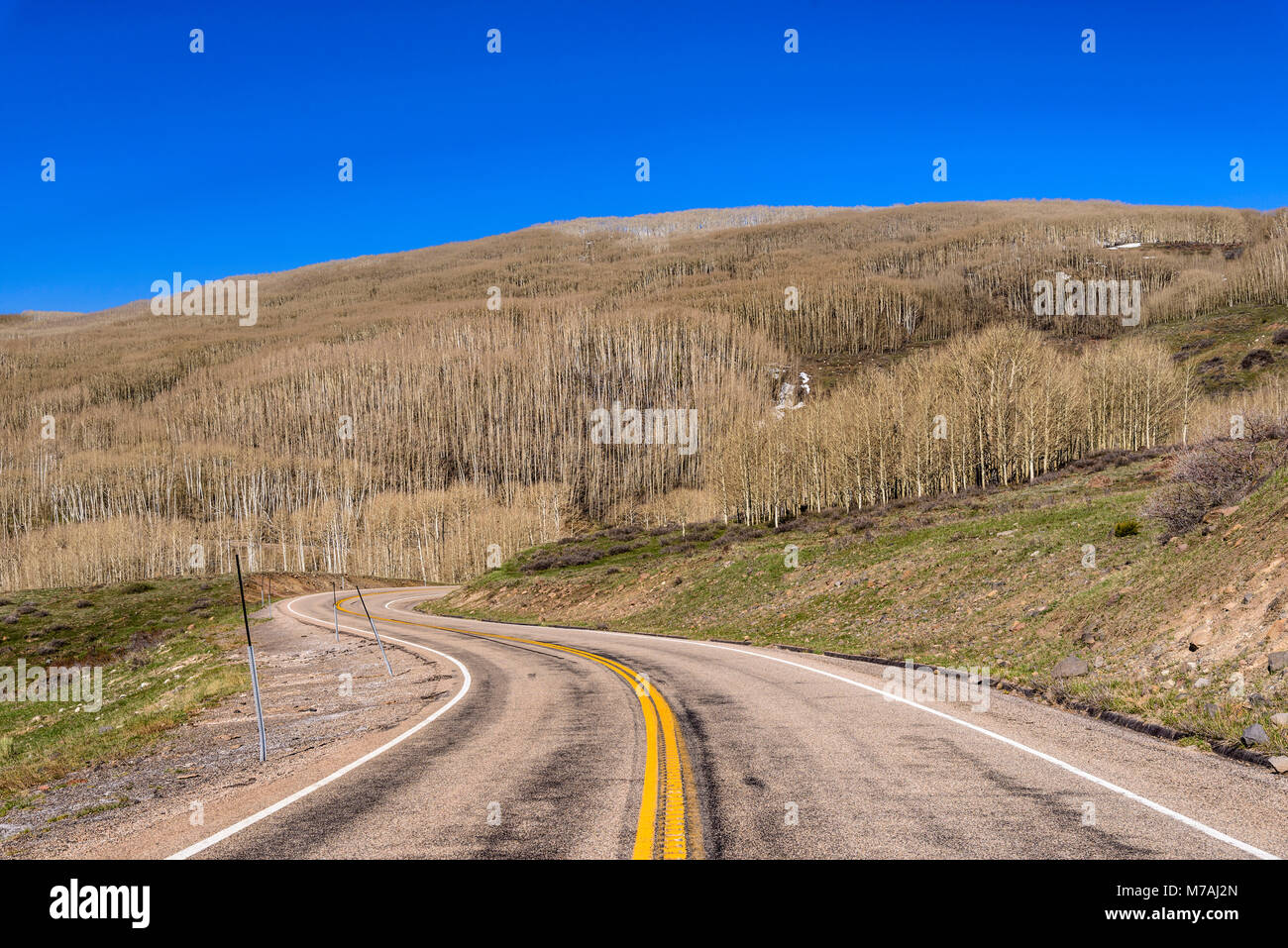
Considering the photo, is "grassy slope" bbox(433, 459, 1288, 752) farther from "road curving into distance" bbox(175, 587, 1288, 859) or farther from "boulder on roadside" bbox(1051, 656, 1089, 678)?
"road curving into distance" bbox(175, 587, 1288, 859)

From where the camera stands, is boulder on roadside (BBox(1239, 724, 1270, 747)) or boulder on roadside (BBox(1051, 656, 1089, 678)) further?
boulder on roadside (BBox(1051, 656, 1089, 678))

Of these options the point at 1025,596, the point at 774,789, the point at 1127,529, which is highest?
the point at 1127,529

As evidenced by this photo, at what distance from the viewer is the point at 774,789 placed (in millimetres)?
7789

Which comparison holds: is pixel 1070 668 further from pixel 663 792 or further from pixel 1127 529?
pixel 663 792

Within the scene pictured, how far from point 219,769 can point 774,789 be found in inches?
334

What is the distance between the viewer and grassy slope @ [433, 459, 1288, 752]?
11.9 m

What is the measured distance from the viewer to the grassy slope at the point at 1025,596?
11.9m

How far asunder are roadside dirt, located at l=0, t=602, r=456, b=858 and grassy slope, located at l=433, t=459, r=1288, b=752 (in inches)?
466

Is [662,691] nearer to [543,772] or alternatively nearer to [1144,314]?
[543,772]
